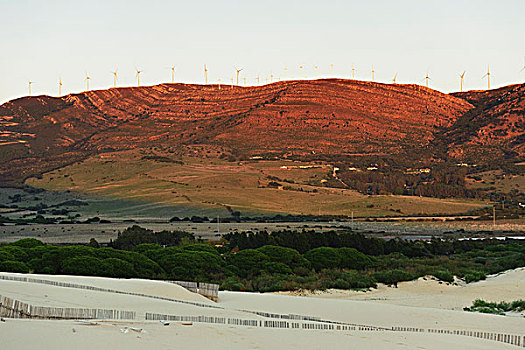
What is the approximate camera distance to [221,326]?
38.1 feet

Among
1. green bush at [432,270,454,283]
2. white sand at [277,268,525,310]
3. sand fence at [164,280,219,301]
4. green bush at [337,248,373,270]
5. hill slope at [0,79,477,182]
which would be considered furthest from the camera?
hill slope at [0,79,477,182]

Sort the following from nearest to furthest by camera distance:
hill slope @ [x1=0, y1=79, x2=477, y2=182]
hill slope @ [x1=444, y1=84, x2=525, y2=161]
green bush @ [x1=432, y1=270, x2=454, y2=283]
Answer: green bush @ [x1=432, y1=270, x2=454, y2=283] < hill slope @ [x1=444, y1=84, x2=525, y2=161] < hill slope @ [x1=0, y1=79, x2=477, y2=182]

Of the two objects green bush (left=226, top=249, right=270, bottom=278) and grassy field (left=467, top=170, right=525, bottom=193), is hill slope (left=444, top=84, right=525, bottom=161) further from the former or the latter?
green bush (left=226, top=249, right=270, bottom=278)

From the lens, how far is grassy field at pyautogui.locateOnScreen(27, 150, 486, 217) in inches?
3915

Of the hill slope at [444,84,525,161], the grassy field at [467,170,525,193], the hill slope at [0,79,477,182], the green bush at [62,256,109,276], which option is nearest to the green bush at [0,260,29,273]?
the green bush at [62,256,109,276]

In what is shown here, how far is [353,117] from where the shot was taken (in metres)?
159

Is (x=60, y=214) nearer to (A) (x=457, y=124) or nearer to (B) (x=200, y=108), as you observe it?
(B) (x=200, y=108)

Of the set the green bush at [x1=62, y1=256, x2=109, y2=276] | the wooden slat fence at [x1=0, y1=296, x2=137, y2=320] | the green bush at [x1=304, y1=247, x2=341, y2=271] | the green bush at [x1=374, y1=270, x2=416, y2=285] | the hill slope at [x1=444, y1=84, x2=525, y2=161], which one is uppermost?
the hill slope at [x1=444, y1=84, x2=525, y2=161]

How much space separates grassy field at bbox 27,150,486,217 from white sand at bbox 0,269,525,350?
243 ft

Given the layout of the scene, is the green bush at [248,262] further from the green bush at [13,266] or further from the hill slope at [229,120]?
the hill slope at [229,120]

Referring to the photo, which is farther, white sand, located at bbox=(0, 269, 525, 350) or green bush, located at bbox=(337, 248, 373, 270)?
green bush, located at bbox=(337, 248, 373, 270)

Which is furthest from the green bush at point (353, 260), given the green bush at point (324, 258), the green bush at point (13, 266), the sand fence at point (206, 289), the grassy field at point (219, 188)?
the grassy field at point (219, 188)

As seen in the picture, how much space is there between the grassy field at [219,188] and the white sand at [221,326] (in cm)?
7419

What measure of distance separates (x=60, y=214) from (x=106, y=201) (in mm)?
12703
